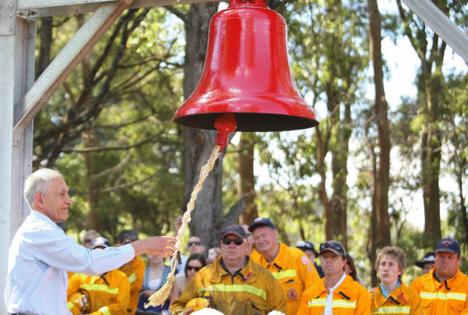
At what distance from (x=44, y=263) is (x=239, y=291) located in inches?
126

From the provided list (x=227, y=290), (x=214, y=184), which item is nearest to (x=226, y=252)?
(x=227, y=290)

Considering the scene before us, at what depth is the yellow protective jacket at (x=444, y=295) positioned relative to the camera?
934 centimetres

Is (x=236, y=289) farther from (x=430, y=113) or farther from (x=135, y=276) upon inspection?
(x=430, y=113)

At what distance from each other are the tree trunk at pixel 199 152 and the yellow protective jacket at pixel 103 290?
155 inches

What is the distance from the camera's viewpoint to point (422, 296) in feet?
31.2

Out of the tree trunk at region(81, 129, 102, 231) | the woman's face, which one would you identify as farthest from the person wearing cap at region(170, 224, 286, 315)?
the tree trunk at region(81, 129, 102, 231)

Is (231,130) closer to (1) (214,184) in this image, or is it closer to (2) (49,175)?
(2) (49,175)

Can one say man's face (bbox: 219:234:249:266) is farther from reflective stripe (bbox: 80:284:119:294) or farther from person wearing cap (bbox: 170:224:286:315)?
reflective stripe (bbox: 80:284:119:294)

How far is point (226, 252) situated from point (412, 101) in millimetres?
18470

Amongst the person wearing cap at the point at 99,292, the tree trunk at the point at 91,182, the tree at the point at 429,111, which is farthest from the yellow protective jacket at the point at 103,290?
the tree trunk at the point at 91,182

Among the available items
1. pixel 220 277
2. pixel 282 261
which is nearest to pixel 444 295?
pixel 282 261

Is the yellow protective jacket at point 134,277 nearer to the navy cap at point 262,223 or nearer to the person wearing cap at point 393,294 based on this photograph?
the navy cap at point 262,223

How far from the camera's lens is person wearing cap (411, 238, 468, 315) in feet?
30.7

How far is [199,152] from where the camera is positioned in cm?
1360
